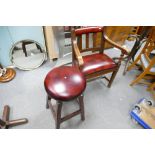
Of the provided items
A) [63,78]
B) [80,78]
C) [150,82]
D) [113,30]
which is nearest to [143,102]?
[150,82]

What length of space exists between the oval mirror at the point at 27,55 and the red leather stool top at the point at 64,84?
1031 millimetres

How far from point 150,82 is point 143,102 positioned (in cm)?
52

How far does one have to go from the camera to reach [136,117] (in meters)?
1.58

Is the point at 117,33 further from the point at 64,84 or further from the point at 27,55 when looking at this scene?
the point at 64,84

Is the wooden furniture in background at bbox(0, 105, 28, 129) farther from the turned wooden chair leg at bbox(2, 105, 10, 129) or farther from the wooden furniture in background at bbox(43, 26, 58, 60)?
the wooden furniture in background at bbox(43, 26, 58, 60)

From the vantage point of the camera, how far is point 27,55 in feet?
7.41

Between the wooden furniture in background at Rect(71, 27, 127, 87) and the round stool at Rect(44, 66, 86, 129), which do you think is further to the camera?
the wooden furniture in background at Rect(71, 27, 127, 87)

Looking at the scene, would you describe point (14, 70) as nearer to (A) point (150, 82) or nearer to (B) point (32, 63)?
(B) point (32, 63)

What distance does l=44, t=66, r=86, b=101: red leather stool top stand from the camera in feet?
3.80

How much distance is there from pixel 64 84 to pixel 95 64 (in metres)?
0.54

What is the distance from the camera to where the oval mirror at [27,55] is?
6.86 ft

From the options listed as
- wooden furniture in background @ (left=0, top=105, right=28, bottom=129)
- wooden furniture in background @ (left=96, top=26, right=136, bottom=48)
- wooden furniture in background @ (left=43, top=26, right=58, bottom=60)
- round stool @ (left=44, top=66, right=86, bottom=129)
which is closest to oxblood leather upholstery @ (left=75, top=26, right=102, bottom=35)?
round stool @ (left=44, top=66, right=86, bottom=129)

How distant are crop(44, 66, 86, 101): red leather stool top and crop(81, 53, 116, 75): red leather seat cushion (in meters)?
0.24

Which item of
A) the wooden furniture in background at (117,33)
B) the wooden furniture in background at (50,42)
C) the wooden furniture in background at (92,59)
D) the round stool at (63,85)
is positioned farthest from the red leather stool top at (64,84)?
the wooden furniture in background at (117,33)
